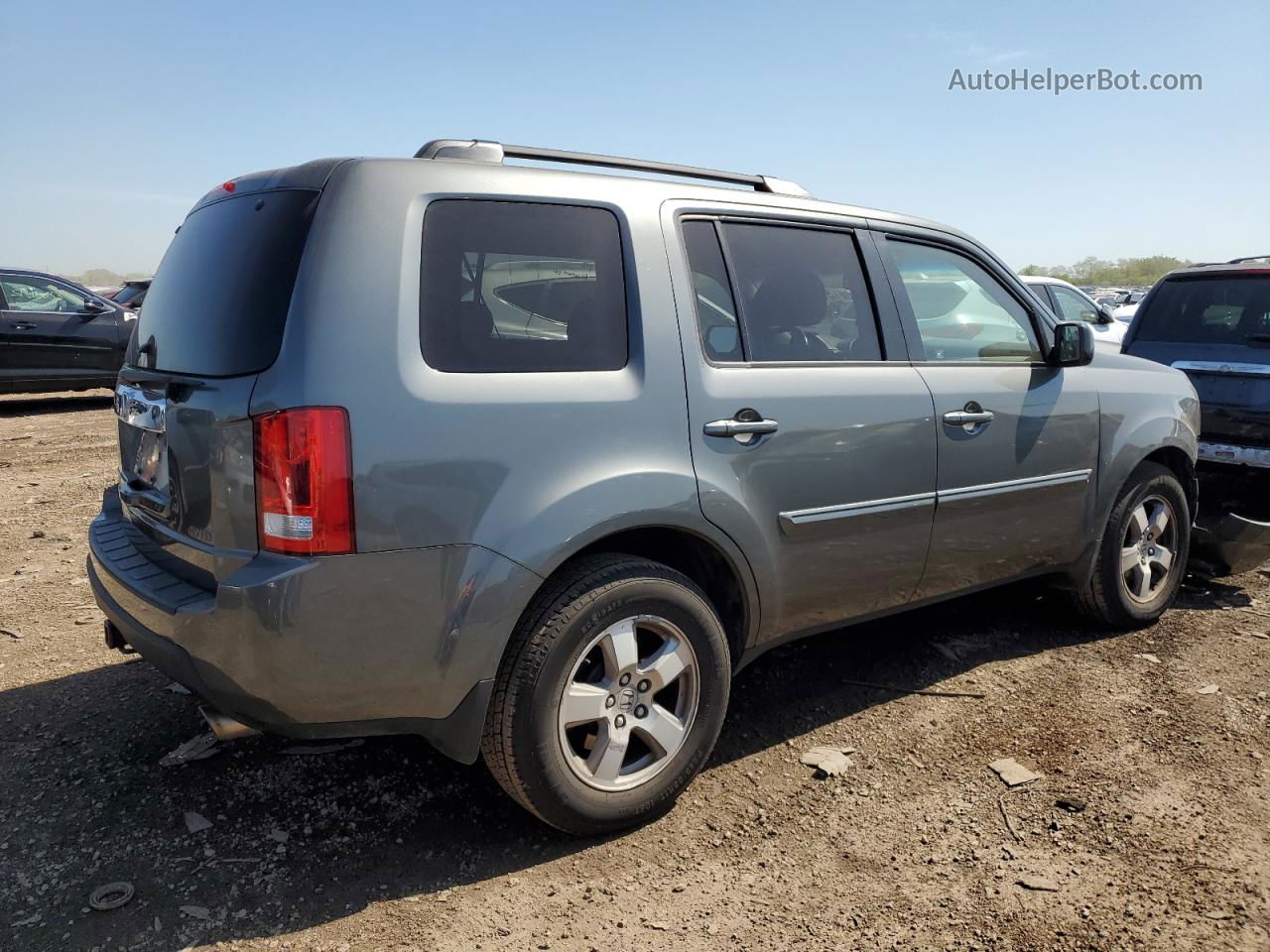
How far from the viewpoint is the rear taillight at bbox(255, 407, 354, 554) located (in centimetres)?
237

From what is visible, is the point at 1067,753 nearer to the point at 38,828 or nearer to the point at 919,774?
the point at 919,774

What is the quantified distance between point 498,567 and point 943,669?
2.43 metres

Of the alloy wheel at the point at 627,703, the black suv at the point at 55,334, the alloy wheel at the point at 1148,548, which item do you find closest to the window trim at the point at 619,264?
the alloy wheel at the point at 627,703

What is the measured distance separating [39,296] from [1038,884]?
12.5 meters

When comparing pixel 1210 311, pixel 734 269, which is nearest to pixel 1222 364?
pixel 1210 311

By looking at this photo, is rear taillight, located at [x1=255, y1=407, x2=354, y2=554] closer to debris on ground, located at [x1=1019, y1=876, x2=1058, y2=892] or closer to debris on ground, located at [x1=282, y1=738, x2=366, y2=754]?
debris on ground, located at [x1=282, y1=738, x2=366, y2=754]

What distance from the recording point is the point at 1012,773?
10.9 ft

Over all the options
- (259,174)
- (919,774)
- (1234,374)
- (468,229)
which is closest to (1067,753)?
(919,774)

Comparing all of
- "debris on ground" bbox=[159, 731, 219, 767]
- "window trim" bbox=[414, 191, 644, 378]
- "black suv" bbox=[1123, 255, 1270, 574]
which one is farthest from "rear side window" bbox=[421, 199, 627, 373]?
"black suv" bbox=[1123, 255, 1270, 574]

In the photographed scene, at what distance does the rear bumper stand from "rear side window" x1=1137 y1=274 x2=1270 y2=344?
18.9ft

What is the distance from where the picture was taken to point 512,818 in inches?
120

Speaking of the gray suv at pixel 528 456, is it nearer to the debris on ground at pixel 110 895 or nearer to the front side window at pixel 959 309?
the front side window at pixel 959 309

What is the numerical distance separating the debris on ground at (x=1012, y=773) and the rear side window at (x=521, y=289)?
188 cm

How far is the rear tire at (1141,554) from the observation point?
14.5ft
